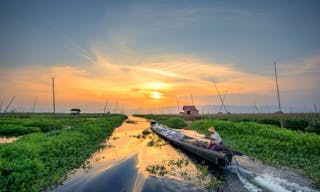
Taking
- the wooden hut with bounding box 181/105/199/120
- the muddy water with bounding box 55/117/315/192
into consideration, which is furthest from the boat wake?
the wooden hut with bounding box 181/105/199/120

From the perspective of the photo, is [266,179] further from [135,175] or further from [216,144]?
[135,175]

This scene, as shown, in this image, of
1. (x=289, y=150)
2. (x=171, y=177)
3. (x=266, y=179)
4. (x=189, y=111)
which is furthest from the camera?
(x=189, y=111)

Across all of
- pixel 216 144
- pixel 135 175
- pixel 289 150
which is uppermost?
pixel 216 144

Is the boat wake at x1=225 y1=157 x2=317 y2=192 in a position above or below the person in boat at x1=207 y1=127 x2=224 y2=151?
below

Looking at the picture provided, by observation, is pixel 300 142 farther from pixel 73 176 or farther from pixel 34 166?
pixel 34 166

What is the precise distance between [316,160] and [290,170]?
6.85 ft

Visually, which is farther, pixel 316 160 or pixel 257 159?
pixel 257 159

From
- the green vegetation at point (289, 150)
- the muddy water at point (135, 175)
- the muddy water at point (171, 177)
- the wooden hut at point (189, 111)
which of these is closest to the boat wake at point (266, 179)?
the muddy water at point (171, 177)

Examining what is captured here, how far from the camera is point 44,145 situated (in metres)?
14.8

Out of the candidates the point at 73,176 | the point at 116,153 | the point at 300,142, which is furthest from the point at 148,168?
the point at 300,142

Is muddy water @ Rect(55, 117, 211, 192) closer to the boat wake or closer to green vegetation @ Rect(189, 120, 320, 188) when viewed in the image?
the boat wake

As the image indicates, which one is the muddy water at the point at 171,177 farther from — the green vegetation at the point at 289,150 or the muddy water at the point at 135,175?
the green vegetation at the point at 289,150

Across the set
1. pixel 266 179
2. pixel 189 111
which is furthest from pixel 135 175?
pixel 189 111

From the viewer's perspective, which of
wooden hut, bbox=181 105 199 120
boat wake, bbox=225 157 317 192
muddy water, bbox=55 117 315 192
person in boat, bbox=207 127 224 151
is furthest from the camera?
wooden hut, bbox=181 105 199 120
